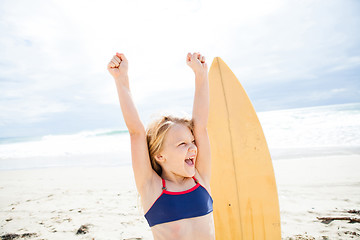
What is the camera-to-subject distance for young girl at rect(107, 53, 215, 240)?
1.17 meters

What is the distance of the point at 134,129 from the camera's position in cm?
122

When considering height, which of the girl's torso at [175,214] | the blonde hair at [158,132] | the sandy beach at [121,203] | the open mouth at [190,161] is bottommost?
the sandy beach at [121,203]

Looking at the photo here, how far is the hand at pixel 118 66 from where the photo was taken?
1253 mm

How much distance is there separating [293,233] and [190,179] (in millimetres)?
1662

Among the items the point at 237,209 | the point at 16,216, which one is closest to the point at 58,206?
the point at 16,216

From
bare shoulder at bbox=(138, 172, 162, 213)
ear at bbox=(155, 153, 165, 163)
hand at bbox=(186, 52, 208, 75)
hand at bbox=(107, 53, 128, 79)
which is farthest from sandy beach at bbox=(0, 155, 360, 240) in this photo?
hand at bbox=(186, 52, 208, 75)

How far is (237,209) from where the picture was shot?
202 centimetres

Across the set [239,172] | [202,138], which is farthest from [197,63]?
[239,172]

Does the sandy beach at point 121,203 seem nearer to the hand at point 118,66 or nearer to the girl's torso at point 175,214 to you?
the girl's torso at point 175,214

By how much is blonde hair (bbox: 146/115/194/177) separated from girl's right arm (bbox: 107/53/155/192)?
0.17 feet

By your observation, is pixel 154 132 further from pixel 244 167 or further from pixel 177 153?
pixel 244 167

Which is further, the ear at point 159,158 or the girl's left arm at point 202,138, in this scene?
the girl's left arm at point 202,138

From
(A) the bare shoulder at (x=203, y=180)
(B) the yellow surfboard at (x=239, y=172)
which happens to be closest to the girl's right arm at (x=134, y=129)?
(A) the bare shoulder at (x=203, y=180)

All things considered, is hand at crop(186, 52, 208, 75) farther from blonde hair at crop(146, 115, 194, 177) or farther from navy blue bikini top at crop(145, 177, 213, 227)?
navy blue bikini top at crop(145, 177, 213, 227)
